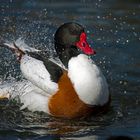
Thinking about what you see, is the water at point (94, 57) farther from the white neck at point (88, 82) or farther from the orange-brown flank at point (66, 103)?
the white neck at point (88, 82)

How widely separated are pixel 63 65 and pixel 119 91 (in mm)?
994

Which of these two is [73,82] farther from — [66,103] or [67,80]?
[66,103]

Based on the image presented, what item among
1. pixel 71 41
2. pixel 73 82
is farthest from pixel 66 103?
pixel 71 41

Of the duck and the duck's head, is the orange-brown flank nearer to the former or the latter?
the duck

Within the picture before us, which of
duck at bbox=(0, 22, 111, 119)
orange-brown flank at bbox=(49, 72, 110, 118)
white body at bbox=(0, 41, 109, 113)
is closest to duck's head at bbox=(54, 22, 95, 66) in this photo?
duck at bbox=(0, 22, 111, 119)

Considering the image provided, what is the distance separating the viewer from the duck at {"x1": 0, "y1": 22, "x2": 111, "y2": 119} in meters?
7.96

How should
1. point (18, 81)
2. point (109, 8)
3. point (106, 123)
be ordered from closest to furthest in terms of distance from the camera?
point (106, 123), point (18, 81), point (109, 8)

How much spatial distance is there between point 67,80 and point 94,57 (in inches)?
87.5

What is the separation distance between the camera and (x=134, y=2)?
42.1 ft

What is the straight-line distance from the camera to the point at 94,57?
10.2 metres

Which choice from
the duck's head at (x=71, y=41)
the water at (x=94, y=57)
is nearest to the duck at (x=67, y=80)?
the duck's head at (x=71, y=41)

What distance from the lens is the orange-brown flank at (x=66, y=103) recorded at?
313 inches

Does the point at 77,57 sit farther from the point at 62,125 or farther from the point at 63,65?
the point at 62,125

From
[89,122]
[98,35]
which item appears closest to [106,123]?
[89,122]
